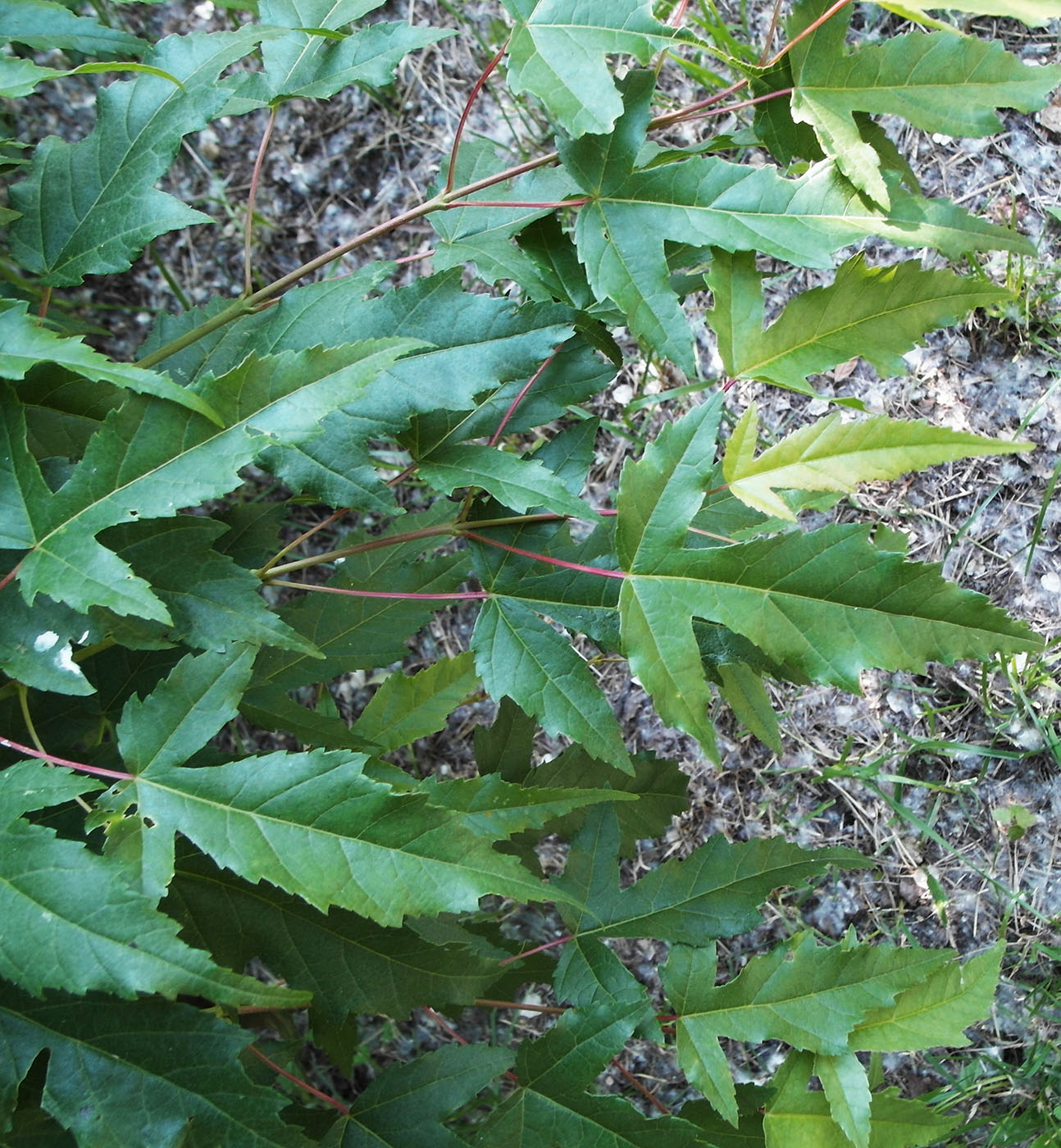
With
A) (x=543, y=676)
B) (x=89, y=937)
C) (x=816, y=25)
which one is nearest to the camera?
(x=89, y=937)

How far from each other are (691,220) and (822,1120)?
3.01 feet

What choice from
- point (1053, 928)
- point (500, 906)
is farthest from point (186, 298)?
point (1053, 928)

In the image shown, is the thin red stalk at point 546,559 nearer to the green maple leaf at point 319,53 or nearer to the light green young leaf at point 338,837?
the light green young leaf at point 338,837

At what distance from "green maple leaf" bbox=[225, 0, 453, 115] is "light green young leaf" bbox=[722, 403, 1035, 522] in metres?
0.56

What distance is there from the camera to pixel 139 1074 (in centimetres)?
86

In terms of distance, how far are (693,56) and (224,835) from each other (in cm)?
143

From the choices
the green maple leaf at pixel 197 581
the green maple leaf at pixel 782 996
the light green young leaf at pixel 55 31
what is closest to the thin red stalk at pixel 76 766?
the green maple leaf at pixel 197 581

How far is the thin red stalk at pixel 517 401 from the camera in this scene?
1.05 metres

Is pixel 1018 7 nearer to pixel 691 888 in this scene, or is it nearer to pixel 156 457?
pixel 156 457

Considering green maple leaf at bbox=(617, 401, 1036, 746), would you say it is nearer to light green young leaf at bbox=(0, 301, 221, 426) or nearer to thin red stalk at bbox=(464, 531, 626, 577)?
thin red stalk at bbox=(464, 531, 626, 577)

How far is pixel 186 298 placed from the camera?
1.78 metres

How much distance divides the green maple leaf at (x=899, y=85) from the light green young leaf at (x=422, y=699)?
65 centimetres

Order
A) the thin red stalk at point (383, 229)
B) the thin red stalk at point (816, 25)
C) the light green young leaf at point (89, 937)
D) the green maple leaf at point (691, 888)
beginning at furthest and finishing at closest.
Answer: the green maple leaf at point (691, 888), the thin red stalk at point (383, 229), the thin red stalk at point (816, 25), the light green young leaf at point (89, 937)

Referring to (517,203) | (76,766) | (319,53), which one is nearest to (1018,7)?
(517,203)
